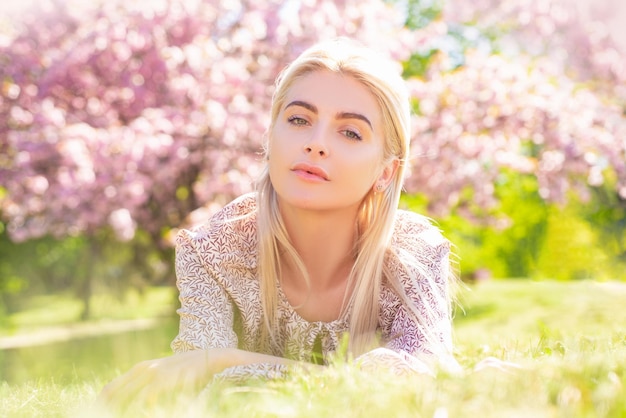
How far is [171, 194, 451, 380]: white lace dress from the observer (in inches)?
117

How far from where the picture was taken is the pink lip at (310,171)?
9.80 ft

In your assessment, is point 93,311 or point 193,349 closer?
point 193,349

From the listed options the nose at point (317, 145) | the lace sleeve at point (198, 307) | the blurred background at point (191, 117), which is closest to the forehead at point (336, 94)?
the nose at point (317, 145)

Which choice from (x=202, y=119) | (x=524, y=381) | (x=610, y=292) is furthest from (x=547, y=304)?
(x=524, y=381)

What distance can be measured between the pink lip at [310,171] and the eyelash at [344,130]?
20 cm

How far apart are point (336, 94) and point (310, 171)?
34cm

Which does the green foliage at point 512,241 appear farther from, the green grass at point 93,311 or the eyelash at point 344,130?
the eyelash at point 344,130

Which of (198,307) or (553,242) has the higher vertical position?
(198,307)

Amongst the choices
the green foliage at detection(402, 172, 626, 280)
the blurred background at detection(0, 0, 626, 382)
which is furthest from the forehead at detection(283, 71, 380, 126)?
the green foliage at detection(402, 172, 626, 280)

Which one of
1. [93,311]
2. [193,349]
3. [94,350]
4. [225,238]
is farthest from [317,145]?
[93,311]

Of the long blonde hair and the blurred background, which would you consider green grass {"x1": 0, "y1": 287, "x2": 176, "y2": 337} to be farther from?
the long blonde hair

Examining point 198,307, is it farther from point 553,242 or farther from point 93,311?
point 553,242

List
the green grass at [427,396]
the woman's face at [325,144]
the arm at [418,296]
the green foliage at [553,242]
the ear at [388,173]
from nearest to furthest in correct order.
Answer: the green grass at [427,396] < the arm at [418,296] < the woman's face at [325,144] < the ear at [388,173] < the green foliage at [553,242]

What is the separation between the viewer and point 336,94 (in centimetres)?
309
